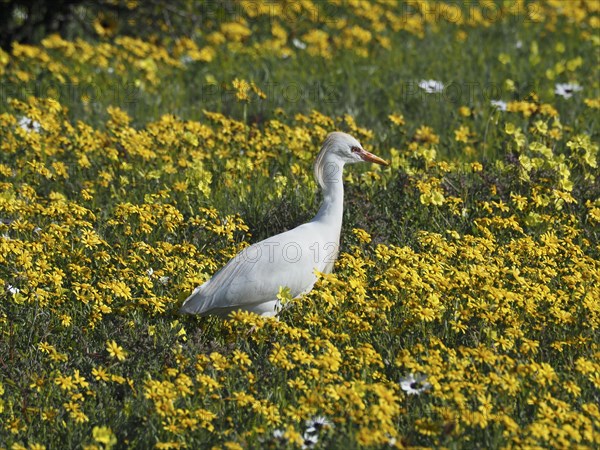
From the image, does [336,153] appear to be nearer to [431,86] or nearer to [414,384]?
[414,384]

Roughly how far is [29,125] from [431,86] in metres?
3.50

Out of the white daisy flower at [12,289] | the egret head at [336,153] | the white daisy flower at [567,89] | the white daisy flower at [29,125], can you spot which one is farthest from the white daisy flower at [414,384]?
the white daisy flower at [567,89]

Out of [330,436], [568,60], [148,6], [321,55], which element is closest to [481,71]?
[568,60]

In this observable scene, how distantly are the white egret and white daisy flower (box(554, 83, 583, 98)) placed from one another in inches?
147

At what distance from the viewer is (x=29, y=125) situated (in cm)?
745

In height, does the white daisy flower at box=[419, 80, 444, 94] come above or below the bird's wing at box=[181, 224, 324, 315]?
below

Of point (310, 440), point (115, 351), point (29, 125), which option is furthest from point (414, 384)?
point (29, 125)

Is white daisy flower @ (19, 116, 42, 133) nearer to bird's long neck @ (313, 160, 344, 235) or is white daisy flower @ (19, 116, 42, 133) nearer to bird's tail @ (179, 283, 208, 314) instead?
bird's long neck @ (313, 160, 344, 235)

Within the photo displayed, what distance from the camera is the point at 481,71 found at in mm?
9781

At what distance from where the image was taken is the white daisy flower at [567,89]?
29.7ft

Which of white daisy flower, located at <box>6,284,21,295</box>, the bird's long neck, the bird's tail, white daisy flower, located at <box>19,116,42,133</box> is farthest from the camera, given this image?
white daisy flower, located at <box>19,116,42,133</box>

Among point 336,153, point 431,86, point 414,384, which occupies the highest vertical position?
point 336,153

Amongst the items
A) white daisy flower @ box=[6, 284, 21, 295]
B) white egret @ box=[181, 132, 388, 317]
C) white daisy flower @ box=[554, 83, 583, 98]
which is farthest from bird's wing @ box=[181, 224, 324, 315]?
white daisy flower @ box=[554, 83, 583, 98]

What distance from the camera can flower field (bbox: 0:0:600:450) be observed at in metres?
4.36
